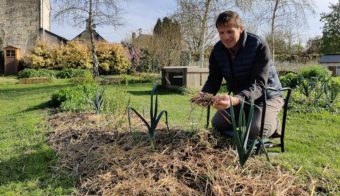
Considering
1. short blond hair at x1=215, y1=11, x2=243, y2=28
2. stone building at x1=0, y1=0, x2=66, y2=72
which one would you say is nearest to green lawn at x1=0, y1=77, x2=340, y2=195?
short blond hair at x1=215, y1=11, x2=243, y2=28

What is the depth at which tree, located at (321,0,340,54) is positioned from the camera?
3409 centimetres

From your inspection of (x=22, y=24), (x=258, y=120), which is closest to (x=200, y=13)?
(x=258, y=120)

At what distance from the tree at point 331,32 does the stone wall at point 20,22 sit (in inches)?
1037

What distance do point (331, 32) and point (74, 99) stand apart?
34.2m

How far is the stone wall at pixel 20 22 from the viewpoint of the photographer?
2633 centimetres

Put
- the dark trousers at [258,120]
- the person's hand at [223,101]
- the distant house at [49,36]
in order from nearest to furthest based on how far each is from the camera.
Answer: the person's hand at [223,101] < the dark trousers at [258,120] < the distant house at [49,36]

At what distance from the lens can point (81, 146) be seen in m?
3.14

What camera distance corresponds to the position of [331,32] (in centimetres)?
3462

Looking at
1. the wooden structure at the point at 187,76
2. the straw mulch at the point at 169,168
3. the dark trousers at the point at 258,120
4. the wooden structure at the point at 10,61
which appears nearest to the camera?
the straw mulch at the point at 169,168

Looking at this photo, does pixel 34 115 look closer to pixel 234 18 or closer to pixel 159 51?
pixel 234 18

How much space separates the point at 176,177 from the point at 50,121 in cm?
301

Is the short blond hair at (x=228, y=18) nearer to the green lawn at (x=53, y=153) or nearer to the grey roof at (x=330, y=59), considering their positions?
the green lawn at (x=53, y=153)

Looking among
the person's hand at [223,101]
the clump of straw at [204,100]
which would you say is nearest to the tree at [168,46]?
the clump of straw at [204,100]

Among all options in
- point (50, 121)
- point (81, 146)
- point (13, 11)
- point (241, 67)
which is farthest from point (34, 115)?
point (13, 11)
